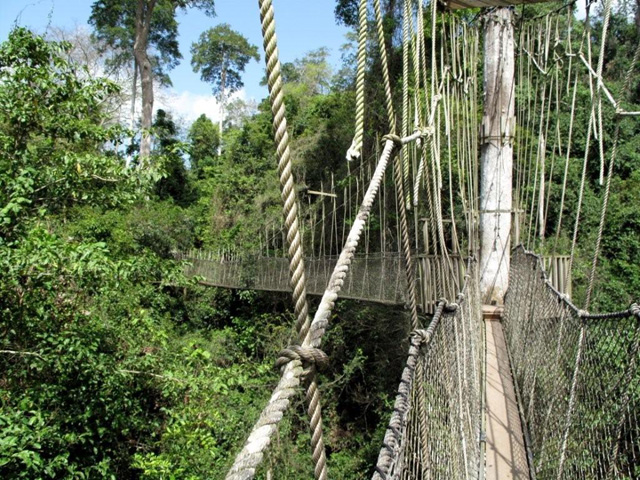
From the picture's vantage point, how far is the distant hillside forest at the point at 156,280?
105 inches

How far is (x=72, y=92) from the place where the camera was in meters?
2.99

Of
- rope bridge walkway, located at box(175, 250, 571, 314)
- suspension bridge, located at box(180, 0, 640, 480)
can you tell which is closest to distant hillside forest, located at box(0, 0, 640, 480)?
rope bridge walkway, located at box(175, 250, 571, 314)

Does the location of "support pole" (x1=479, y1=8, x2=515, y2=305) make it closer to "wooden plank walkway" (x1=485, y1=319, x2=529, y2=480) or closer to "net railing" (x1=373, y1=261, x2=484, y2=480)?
"wooden plank walkway" (x1=485, y1=319, x2=529, y2=480)

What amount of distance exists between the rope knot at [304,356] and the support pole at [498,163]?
149 inches

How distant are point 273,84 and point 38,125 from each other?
2.72 meters

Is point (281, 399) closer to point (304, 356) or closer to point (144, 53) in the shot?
point (304, 356)

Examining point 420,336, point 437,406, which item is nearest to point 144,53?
point 437,406

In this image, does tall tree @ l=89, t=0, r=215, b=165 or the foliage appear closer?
the foliage

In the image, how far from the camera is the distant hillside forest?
2678mm

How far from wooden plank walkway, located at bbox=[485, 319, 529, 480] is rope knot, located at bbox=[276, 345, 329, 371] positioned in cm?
134

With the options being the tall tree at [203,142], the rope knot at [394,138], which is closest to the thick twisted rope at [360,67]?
the rope knot at [394,138]

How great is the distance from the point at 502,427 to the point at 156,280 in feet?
7.27

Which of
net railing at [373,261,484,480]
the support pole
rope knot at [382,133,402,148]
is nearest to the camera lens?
net railing at [373,261,484,480]

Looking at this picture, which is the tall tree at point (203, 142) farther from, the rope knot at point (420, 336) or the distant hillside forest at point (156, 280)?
the rope knot at point (420, 336)
